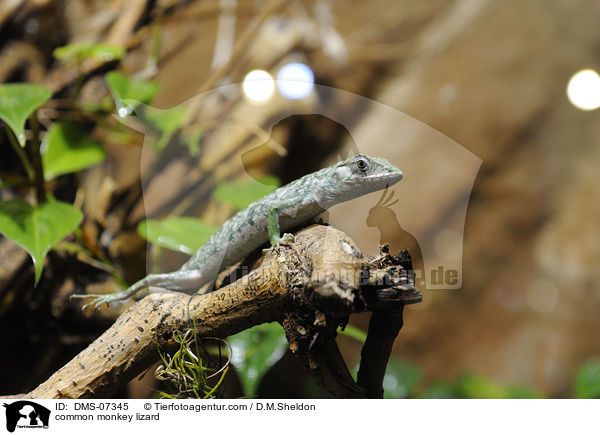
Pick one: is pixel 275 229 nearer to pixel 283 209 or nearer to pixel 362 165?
pixel 283 209

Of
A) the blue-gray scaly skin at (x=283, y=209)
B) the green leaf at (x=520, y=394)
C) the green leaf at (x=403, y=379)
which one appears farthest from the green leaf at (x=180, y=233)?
the green leaf at (x=520, y=394)

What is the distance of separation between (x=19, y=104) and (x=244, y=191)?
2.84 feet

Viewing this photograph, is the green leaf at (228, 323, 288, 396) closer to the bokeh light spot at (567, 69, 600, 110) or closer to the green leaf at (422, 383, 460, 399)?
the green leaf at (422, 383, 460, 399)

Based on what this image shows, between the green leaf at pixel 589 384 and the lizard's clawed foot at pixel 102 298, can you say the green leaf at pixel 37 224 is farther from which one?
the green leaf at pixel 589 384

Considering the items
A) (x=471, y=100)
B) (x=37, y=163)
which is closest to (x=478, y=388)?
(x=471, y=100)

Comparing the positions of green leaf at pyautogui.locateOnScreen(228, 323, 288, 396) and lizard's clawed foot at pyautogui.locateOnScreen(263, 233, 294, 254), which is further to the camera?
green leaf at pyautogui.locateOnScreen(228, 323, 288, 396)

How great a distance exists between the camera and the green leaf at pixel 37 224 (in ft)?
4.27

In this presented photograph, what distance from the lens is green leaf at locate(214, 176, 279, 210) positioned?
1345 millimetres

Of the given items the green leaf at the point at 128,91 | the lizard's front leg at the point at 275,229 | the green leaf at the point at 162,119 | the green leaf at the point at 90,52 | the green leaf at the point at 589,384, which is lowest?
the green leaf at the point at 589,384

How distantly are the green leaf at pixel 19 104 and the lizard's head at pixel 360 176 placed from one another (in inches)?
40.2

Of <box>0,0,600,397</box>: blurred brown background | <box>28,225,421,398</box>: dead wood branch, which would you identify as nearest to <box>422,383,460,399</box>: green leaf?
<box>0,0,600,397</box>: blurred brown background
